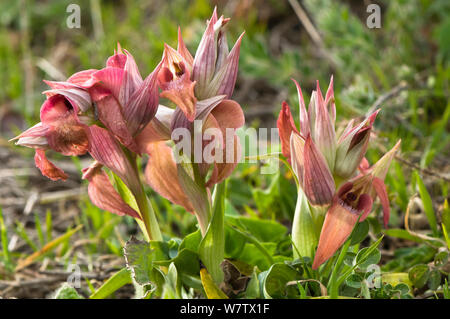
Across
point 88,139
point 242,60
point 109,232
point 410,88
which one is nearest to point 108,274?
point 109,232

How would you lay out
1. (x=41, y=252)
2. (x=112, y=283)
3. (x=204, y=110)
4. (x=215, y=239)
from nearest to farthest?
(x=204, y=110)
(x=215, y=239)
(x=112, y=283)
(x=41, y=252)

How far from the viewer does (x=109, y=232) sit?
1.97m

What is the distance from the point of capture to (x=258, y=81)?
326 cm

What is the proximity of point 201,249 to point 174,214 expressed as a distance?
747 millimetres

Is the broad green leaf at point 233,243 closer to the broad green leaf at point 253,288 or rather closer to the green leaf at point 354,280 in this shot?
the broad green leaf at point 253,288

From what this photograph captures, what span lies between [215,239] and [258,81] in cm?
219

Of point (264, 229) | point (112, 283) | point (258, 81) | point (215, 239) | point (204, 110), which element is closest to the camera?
point (204, 110)

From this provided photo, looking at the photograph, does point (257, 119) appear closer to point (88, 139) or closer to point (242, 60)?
point (242, 60)

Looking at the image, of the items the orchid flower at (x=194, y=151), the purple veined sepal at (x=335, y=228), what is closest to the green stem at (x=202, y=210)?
the orchid flower at (x=194, y=151)

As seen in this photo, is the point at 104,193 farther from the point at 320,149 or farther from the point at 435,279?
the point at 435,279

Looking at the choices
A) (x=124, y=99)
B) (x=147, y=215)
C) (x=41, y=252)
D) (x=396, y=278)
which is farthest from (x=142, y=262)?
(x=41, y=252)

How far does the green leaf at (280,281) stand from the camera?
1154 mm

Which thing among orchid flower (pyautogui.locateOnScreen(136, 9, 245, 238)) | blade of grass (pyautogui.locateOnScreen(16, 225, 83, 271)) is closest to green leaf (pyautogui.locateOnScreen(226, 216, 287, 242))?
orchid flower (pyautogui.locateOnScreen(136, 9, 245, 238))

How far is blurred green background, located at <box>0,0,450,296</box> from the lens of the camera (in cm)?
189
